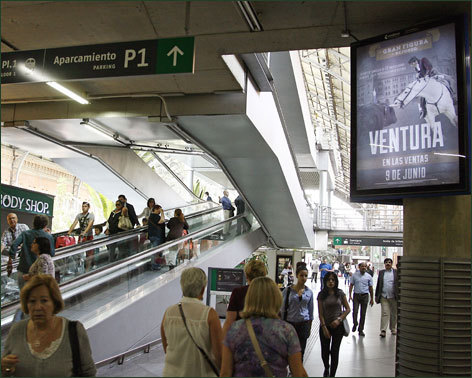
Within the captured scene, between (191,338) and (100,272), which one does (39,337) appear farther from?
(100,272)

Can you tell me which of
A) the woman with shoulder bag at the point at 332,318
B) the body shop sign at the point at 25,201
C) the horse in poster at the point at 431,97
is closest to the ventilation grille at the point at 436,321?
the woman with shoulder bag at the point at 332,318

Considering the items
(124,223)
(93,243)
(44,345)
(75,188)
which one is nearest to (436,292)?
(44,345)

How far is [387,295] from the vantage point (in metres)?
9.62

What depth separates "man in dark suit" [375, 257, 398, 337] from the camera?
955cm

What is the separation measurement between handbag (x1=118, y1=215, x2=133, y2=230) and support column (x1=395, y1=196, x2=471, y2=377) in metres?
7.22

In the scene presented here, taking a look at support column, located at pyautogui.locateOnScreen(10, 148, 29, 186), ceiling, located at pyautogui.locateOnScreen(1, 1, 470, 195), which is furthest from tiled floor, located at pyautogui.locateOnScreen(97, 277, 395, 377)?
support column, located at pyautogui.locateOnScreen(10, 148, 29, 186)

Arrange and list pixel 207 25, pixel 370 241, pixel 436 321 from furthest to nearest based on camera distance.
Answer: pixel 370 241, pixel 207 25, pixel 436 321

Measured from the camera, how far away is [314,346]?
8477 millimetres

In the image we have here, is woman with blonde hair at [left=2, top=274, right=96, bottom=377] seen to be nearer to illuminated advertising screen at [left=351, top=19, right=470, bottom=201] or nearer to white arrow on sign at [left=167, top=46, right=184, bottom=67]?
white arrow on sign at [left=167, top=46, right=184, bottom=67]

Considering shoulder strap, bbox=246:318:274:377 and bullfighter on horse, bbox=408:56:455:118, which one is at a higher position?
bullfighter on horse, bbox=408:56:455:118

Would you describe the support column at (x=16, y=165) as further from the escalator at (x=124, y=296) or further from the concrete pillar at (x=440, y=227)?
the concrete pillar at (x=440, y=227)

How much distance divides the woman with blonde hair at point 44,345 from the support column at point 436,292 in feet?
11.3

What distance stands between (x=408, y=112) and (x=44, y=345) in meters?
3.98

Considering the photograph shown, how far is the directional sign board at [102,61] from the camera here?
5.10 m
